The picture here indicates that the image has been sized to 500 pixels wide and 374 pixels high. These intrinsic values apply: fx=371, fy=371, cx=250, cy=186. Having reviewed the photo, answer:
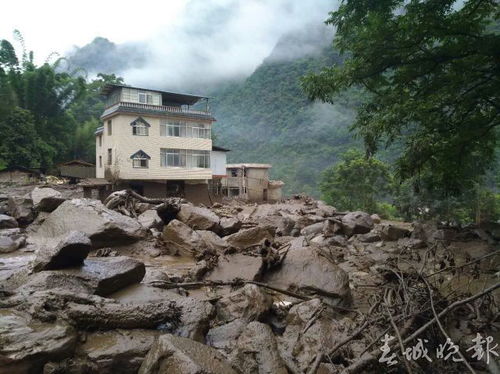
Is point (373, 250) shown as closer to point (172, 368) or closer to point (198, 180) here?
point (172, 368)

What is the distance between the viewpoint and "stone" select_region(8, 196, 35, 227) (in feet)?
32.0

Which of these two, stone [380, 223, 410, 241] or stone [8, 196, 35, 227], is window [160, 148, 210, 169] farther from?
stone [380, 223, 410, 241]

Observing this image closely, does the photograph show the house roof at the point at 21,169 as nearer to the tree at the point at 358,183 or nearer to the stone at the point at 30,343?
the tree at the point at 358,183

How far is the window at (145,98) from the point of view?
89.8 feet

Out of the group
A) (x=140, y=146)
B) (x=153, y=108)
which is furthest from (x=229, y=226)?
(x=153, y=108)

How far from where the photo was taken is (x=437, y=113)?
9250 mm

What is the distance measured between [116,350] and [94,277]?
1.51 meters

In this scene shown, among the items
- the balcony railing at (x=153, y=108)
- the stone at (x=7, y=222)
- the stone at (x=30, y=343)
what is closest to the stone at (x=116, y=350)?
the stone at (x=30, y=343)

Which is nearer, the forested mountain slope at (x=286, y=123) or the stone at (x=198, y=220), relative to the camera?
the stone at (x=198, y=220)

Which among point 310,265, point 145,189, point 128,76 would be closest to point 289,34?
point 128,76

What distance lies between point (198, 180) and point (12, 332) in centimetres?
2601

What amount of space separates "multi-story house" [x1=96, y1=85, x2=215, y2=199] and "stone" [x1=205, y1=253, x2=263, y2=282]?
21.3 m

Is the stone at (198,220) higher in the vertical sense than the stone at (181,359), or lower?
higher

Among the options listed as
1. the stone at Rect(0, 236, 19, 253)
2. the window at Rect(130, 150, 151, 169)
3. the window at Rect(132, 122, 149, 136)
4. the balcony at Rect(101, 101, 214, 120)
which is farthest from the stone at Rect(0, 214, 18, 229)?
the window at Rect(132, 122, 149, 136)
